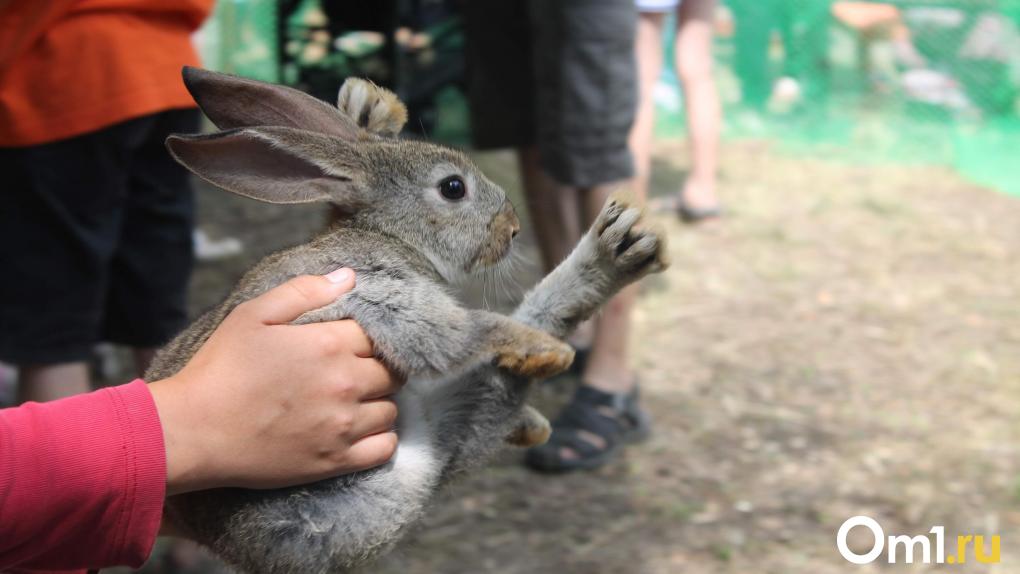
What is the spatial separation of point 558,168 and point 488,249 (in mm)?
1624

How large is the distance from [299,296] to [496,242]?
45cm

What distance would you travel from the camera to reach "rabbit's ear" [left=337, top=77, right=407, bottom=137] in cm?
214

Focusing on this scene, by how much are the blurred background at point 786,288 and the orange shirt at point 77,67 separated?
0.91 m

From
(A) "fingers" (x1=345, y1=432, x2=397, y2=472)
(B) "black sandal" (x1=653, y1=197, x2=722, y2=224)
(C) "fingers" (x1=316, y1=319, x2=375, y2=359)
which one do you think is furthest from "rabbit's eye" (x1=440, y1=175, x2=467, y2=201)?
(B) "black sandal" (x1=653, y1=197, x2=722, y2=224)

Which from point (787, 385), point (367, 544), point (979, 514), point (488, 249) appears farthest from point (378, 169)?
point (787, 385)

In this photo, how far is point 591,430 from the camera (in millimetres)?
3770

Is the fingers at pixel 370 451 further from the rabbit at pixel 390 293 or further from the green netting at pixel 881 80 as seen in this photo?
the green netting at pixel 881 80

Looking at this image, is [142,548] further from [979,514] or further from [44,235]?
[979,514]

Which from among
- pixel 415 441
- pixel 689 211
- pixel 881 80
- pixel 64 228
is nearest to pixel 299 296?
pixel 415 441

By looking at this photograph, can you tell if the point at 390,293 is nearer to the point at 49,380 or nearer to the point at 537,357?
the point at 537,357

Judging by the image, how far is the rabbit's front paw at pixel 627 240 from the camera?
1899 millimetres

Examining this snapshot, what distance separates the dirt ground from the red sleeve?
0.68m

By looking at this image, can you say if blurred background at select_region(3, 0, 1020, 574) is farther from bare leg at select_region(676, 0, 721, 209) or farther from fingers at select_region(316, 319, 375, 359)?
fingers at select_region(316, 319, 375, 359)

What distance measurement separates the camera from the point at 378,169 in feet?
6.48
